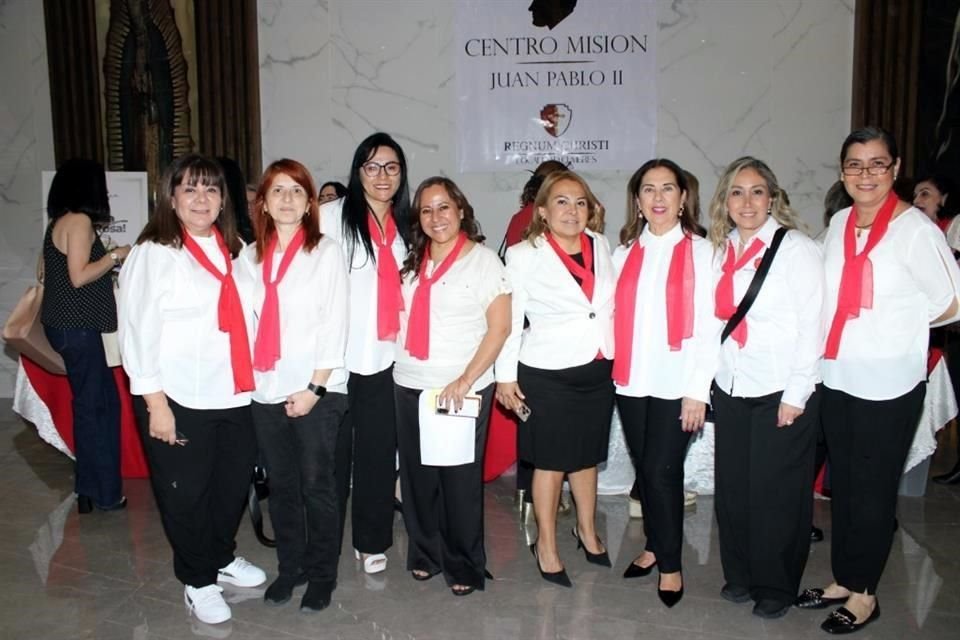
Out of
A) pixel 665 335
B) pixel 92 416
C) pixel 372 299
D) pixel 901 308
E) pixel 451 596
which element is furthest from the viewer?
pixel 92 416

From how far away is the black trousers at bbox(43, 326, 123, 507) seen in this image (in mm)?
4082

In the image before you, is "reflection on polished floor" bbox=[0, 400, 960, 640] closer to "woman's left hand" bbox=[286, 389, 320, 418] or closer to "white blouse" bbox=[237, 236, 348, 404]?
"woman's left hand" bbox=[286, 389, 320, 418]

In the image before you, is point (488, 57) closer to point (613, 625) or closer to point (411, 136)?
point (411, 136)

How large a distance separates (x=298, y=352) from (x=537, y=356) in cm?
89

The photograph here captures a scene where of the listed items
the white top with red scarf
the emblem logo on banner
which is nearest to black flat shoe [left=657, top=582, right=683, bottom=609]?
the white top with red scarf

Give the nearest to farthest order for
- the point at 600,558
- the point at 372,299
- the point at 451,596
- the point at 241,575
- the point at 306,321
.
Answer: the point at 306,321
the point at 372,299
the point at 451,596
the point at 241,575
the point at 600,558

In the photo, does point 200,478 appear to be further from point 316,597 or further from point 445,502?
point 445,502

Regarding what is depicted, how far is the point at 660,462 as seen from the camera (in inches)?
122

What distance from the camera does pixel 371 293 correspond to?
→ 3.12m

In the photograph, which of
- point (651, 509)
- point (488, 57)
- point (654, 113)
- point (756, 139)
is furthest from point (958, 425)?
point (488, 57)

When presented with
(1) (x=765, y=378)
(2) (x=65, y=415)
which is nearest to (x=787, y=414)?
(1) (x=765, y=378)

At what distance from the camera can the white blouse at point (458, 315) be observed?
120 inches

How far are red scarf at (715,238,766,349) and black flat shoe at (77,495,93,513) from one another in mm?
3178

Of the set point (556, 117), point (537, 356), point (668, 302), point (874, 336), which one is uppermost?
point (556, 117)
